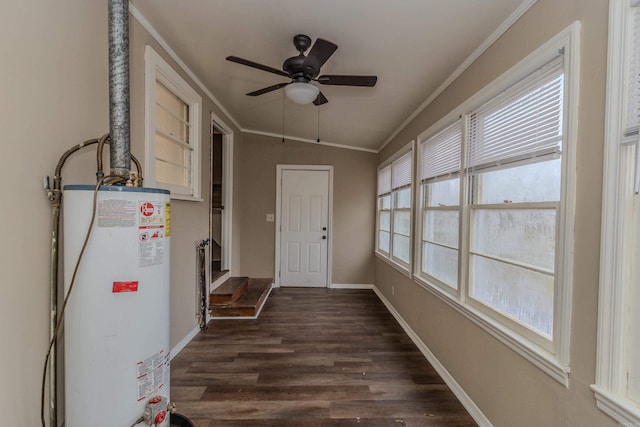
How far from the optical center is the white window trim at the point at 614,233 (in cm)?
99

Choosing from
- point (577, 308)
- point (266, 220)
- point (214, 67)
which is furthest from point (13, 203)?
point (266, 220)

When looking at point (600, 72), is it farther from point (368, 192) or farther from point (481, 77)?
point (368, 192)

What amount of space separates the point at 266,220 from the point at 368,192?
1.85 metres

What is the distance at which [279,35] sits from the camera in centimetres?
199

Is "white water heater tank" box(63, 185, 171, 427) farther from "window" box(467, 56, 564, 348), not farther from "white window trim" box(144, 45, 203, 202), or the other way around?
"window" box(467, 56, 564, 348)

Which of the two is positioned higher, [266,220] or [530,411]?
[266,220]

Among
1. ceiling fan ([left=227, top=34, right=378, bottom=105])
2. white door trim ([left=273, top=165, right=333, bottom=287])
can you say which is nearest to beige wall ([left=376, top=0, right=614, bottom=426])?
ceiling fan ([left=227, top=34, right=378, bottom=105])

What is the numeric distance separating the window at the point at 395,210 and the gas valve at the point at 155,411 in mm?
2568

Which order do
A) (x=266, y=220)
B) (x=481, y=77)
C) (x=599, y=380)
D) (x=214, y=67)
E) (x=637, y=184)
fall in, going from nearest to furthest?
1. (x=637, y=184)
2. (x=599, y=380)
3. (x=481, y=77)
4. (x=214, y=67)
5. (x=266, y=220)

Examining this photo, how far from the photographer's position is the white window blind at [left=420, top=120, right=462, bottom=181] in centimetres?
224

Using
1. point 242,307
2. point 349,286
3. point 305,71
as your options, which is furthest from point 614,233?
point 349,286

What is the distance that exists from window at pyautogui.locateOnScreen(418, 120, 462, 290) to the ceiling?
0.51 metres

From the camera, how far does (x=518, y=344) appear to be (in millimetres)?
1446

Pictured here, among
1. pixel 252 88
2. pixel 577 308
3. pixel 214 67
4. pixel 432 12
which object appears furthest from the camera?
pixel 252 88
